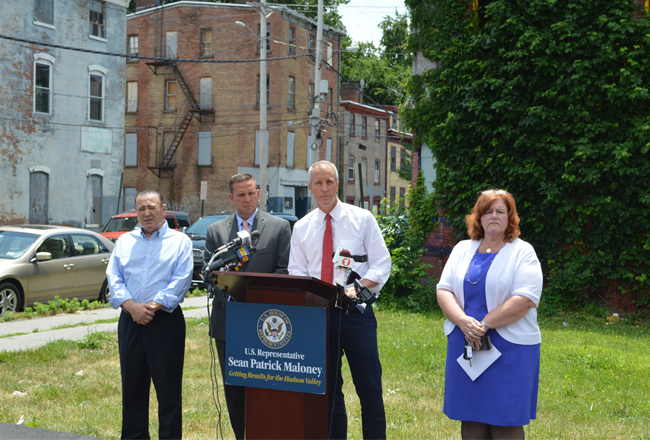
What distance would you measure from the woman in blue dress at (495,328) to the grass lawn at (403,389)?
152 centimetres

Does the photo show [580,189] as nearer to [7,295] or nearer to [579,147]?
[579,147]

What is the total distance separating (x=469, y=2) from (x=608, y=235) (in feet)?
17.8

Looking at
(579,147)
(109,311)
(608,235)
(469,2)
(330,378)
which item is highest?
(469,2)

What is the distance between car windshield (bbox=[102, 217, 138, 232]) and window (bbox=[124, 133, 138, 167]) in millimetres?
23028

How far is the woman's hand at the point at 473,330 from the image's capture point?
3816 millimetres

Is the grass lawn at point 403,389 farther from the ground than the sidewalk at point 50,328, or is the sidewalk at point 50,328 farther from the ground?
the grass lawn at point 403,389

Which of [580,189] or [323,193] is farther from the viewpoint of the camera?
[580,189]

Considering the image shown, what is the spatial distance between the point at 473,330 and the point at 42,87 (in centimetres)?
2540

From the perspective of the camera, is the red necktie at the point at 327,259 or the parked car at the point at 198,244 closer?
the red necktie at the point at 327,259

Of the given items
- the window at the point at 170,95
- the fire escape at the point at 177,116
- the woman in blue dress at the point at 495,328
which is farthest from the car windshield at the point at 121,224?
the window at the point at 170,95

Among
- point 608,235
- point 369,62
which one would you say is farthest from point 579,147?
point 369,62

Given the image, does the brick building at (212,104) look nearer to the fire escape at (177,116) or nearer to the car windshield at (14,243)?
the fire escape at (177,116)

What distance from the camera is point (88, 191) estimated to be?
88.9 ft

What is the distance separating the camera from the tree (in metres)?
11.3
